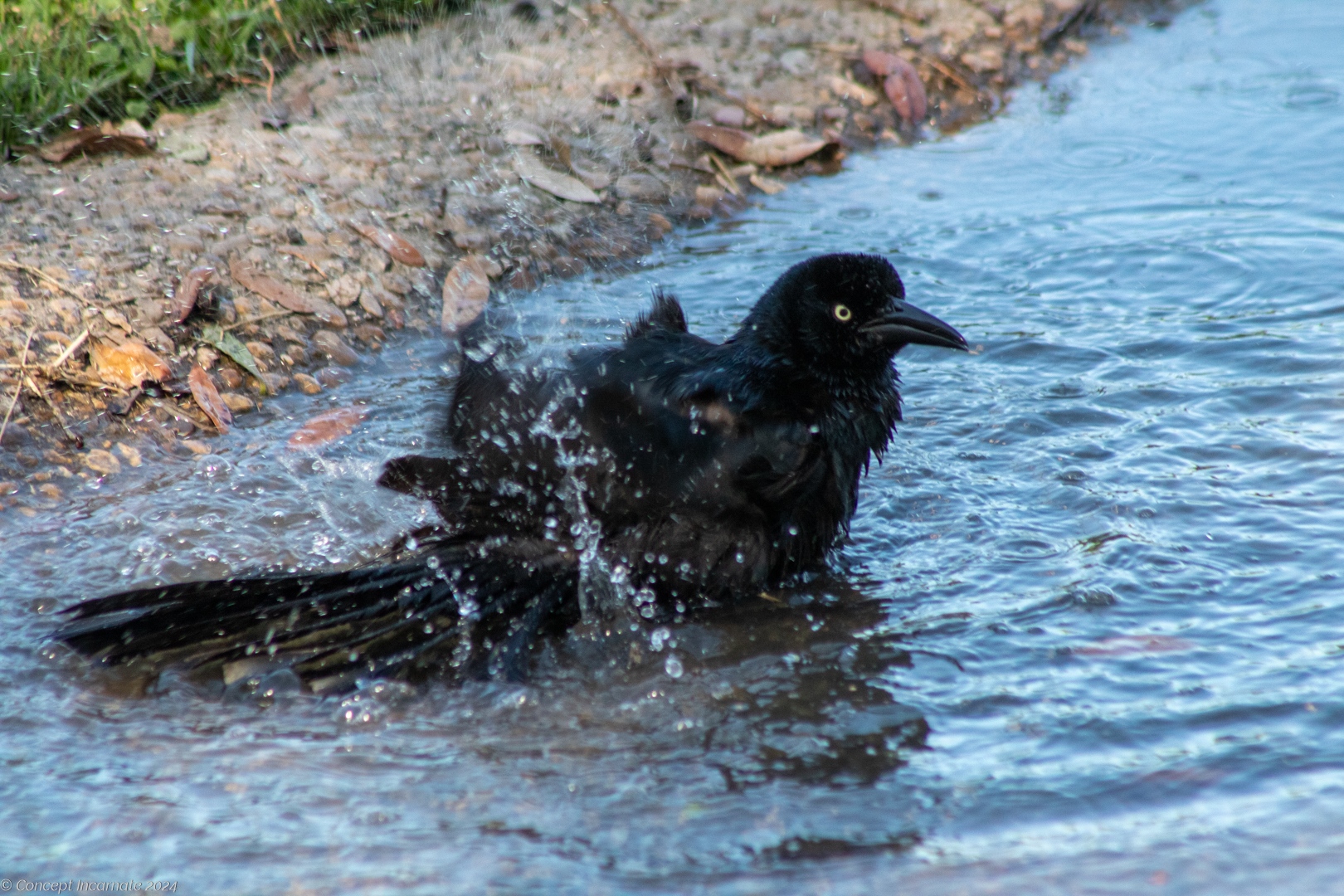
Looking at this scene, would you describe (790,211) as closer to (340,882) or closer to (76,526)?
(76,526)

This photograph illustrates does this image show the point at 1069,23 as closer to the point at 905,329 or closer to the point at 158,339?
the point at 905,329

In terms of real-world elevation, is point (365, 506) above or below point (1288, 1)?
below

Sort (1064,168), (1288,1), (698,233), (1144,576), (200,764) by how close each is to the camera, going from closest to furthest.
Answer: (200,764) → (1144,576) → (698,233) → (1064,168) → (1288,1)

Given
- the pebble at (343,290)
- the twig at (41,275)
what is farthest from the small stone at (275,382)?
the twig at (41,275)

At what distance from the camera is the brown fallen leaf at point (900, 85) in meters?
7.42

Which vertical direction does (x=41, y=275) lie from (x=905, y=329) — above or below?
→ above

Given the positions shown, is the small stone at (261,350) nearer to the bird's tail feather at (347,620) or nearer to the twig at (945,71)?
the bird's tail feather at (347,620)

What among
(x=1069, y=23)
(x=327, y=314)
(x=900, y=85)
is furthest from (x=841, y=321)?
(x=1069, y=23)

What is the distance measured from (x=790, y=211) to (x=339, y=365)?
2.53m

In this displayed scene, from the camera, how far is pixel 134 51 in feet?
19.8

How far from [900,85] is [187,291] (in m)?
4.34

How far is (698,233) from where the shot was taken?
6.36 m

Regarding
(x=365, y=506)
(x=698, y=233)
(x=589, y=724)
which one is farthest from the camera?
(x=698, y=233)

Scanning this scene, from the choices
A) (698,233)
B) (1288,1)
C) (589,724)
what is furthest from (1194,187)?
(589,724)
